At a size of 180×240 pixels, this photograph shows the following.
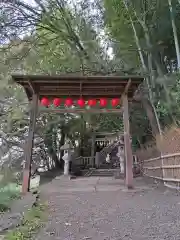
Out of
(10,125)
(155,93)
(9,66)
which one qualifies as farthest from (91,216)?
(10,125)

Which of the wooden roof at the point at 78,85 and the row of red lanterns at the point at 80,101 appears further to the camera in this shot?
the row of red lanterns at the point at 80,101

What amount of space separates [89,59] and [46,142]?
846cm

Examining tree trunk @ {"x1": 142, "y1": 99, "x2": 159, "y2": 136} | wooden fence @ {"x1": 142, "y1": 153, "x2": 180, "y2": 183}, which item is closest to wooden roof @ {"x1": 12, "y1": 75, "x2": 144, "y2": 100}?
tree trunk @ {"x1": 142, "y1": 99, "x2": 159, "y2": 136}

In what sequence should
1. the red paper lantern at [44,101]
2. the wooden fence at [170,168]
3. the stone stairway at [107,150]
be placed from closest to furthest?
the wooden fence at [170,168] → the red paper lantern at [44,101] → the stone stairway at [107,150]

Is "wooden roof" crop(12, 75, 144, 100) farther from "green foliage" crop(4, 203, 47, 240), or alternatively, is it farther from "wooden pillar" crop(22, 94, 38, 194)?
Answer: "green foliage" crop(4, 203, 47, 240)

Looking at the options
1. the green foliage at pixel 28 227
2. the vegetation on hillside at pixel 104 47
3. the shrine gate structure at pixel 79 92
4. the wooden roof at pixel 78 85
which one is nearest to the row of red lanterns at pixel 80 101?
the shrine gate structure at pixel 79 92

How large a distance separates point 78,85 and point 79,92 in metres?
0.41

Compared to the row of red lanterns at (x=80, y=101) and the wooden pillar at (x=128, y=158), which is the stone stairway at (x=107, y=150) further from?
the wooden pillar at (x=128, y=158)

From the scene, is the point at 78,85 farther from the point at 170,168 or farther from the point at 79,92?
the point at 170,168

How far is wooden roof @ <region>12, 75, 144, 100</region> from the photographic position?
276 inches

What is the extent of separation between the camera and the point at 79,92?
25.8 ft

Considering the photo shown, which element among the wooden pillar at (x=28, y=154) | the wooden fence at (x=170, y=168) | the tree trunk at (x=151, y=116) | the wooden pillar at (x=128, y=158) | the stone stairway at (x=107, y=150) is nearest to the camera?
the wooden fence at (x=170, y=168)

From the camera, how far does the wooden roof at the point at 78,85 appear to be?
7000 mm

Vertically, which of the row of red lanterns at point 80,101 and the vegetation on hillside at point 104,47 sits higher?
the vegetation on hillside at point 104,47
